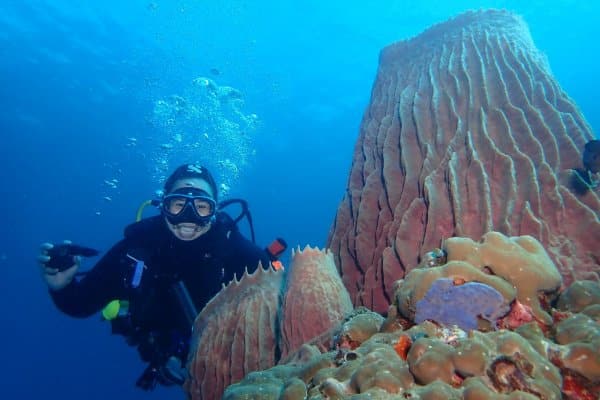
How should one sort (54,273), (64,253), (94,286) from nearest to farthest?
(64,253)
(54,273)
(94,286)

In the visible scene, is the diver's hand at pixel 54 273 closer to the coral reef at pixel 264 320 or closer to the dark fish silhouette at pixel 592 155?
the coral reef at pixel 264 320

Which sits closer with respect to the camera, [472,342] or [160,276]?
[472,342]

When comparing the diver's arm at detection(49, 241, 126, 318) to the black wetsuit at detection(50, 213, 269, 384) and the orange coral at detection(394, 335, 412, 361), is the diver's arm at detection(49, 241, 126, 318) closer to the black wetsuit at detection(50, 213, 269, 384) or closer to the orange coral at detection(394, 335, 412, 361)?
the black wetsuit at detection(50, 213, 269, 384)

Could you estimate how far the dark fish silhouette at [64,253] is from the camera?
459 cm

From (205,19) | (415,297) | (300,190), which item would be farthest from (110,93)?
(300,190)

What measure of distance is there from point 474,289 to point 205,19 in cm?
2707

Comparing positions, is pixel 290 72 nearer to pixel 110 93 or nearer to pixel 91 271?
pixel 110 93

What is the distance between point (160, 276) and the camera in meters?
4.93

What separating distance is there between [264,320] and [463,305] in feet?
7.32

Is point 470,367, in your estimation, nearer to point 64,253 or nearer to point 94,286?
point 64,253

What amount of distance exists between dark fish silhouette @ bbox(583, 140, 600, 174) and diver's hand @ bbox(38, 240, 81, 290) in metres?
5.64

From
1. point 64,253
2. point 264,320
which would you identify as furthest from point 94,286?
point 264,320

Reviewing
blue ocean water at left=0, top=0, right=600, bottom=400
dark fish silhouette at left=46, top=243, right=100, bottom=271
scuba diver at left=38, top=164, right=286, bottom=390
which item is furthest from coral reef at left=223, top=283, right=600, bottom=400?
blue ocean water at left=0, top=0, right=600, bottom=400

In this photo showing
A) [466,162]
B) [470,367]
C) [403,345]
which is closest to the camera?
[470,367]
